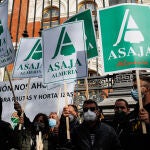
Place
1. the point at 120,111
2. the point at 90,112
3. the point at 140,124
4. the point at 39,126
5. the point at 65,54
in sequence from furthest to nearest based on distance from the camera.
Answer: the point at 39,126 → the point at 65,54 → the point at 120,111 → the point at 90,112 → the point at 140,124

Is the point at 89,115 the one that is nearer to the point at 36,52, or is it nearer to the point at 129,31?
the point at 129,31

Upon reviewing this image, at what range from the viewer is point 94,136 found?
10.9 ft

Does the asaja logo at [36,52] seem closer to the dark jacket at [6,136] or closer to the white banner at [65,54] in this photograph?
the white banner at [65,54]

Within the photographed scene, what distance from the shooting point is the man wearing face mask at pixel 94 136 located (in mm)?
3281

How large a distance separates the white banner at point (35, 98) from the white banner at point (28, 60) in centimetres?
59

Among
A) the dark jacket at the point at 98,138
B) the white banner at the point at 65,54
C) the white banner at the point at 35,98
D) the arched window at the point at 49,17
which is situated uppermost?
the arched window at the point at 49,17

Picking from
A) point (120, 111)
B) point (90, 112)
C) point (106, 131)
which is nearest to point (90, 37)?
point (120, 111)

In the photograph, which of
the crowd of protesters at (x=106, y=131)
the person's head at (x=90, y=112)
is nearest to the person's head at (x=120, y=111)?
the crowd of protesters at (x=106, y=131)

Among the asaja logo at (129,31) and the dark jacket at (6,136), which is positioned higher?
the asaja logo at (129,31)

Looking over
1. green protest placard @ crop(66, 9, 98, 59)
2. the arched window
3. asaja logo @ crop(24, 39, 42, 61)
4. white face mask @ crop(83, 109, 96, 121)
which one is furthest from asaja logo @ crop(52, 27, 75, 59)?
A: the arched window

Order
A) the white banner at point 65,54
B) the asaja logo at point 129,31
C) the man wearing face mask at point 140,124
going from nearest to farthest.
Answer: the man wearing face mask at point 140,124 < the asaja logo at point 129,31 < the white banner at point 65,54

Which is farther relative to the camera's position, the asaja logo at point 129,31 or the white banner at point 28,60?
the white banner at point 28,60

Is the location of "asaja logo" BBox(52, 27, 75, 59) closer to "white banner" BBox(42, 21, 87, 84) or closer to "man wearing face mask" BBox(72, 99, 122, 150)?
"white banner" BBox(42, 21, 87, 84)

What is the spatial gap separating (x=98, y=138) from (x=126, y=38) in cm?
116
